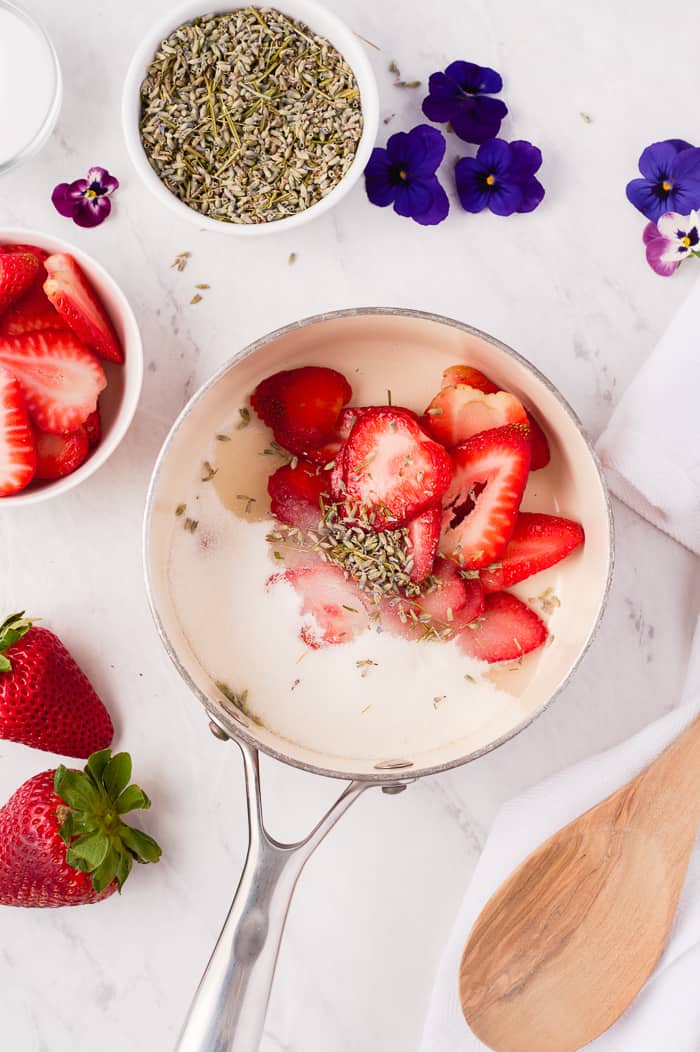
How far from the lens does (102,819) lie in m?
0.95

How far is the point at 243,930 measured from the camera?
2.75 feet

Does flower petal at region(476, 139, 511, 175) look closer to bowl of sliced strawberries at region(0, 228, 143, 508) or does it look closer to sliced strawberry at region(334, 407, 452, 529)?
sliced strawberry at region(334, 407, 452, 529)

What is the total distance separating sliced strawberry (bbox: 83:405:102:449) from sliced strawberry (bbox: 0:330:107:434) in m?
0.02

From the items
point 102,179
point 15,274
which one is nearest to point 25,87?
point 102,179

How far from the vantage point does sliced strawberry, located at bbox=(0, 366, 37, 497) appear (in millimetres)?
876

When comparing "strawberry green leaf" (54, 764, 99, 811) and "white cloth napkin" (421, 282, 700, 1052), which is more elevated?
"white cloth napkin" (421, 282, 700, 1052)

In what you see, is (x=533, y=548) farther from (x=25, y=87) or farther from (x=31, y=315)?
(x=25, y=87)

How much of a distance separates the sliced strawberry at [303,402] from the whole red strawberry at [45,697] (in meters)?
0.32

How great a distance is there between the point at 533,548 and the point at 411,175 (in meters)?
0.40

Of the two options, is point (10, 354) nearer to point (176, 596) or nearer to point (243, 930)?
point (176, 596)

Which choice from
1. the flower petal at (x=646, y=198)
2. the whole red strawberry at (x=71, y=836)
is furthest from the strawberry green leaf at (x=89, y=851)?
the flower petal at (x=646, y=198)

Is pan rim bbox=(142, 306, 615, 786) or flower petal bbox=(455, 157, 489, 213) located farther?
flower petal bbox=(455, 157, 489, 213)

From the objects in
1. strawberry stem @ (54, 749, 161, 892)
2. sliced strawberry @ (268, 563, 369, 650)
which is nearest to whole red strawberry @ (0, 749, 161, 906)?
strawberry stem @ (54, 749, 161, 892)

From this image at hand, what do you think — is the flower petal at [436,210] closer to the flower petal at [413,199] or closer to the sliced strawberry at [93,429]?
the flower petal at [413,199]
